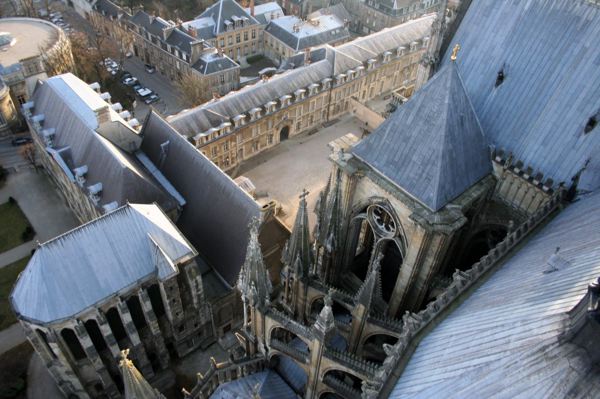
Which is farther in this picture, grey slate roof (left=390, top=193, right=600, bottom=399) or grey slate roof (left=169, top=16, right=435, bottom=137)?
grey slate roof (left=169, top=16, right=435, bottom=137)

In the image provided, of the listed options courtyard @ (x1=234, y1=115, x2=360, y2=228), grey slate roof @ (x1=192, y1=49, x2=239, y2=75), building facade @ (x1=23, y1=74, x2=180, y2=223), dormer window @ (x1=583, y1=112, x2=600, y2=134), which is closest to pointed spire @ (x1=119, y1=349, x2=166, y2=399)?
building facade @ (x1=23, y1=74, x2=180, y2=223)

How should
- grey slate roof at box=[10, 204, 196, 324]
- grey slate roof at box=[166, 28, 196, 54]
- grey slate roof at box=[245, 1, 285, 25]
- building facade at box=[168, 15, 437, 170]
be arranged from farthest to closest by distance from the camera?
grey slate roof at box=[245, 1, 285, 25], grey slate roof at box=[166, 28, 196, 54], building facade at box=[168, 15, 437, 170], grey slate roof at box=[10, 204, 196, 324]

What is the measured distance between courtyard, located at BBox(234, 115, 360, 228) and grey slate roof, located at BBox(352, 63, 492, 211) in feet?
94.3

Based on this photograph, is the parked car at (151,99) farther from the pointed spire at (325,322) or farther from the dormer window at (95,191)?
the pointed spire at (325,322)

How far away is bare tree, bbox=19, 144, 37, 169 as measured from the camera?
57.8 m

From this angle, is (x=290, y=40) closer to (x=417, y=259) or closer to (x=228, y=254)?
(x=228, y=254)

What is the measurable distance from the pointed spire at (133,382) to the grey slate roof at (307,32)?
66.0 metres

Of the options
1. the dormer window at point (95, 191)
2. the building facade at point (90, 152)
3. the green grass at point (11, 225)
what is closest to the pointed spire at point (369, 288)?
the building facade at point (90, 152)

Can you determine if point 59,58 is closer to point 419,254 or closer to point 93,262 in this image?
point 93,262

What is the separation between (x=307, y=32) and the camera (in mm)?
81250

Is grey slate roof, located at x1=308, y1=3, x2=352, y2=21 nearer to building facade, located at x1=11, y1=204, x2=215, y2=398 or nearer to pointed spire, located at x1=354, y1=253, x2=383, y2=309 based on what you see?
building facade, located at x1=11, y1=204, x2=215, y2=398

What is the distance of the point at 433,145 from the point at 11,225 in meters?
47.6

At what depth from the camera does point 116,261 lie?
33344 mm

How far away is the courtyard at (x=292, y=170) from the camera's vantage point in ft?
191
